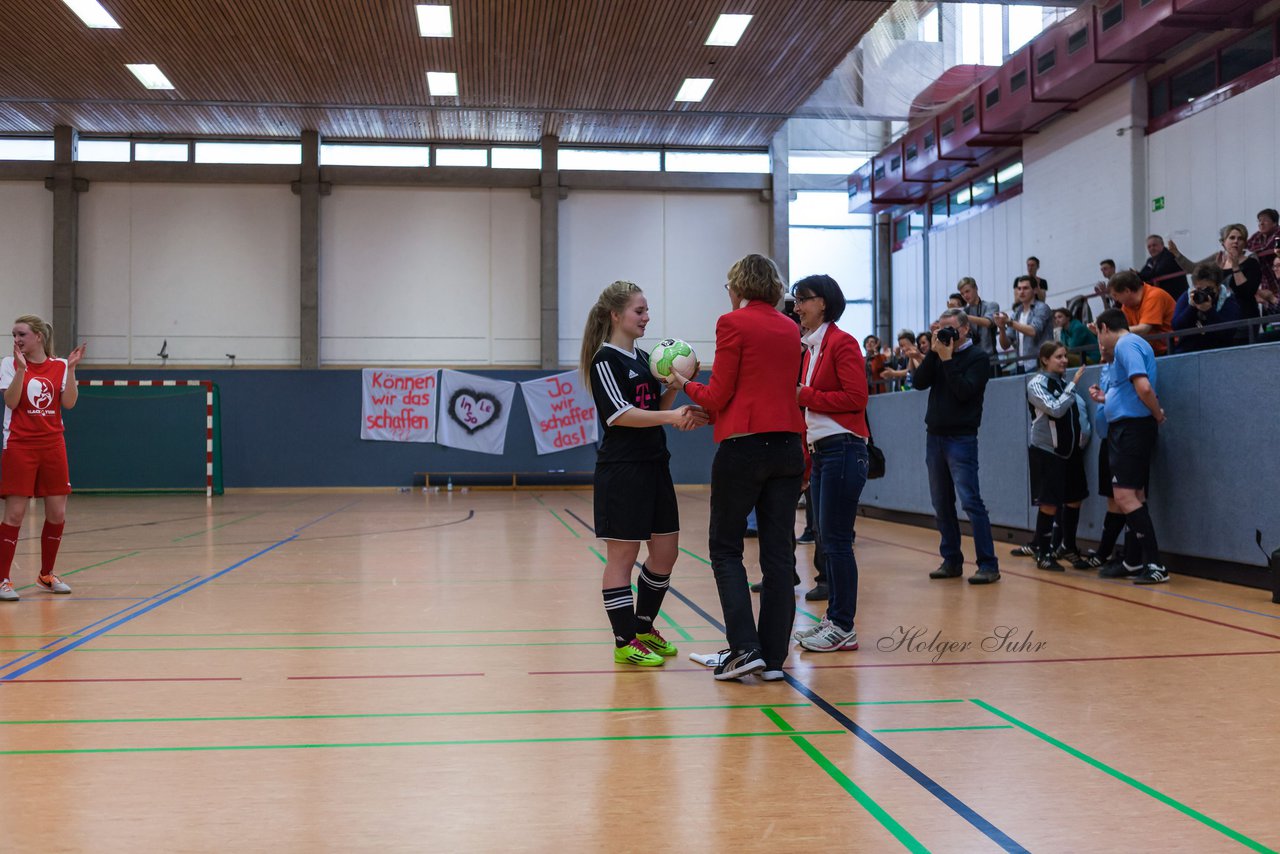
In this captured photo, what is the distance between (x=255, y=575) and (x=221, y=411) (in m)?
14.2

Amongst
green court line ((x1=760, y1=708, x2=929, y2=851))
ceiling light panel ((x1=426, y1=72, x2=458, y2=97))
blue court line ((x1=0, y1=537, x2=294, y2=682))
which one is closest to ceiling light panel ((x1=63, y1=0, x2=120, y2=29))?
ceiling light panel ((x1=426, y1=72, x2=458, y2=97))

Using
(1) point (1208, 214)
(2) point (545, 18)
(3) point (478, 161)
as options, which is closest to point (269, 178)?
(3) point (478, 161)

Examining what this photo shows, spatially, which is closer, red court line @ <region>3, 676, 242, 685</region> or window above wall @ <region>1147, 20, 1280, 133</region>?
red court line @ <region>3, 676, 242, 685</region>

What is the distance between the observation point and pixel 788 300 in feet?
17.6

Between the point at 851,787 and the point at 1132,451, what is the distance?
4535 millimetres

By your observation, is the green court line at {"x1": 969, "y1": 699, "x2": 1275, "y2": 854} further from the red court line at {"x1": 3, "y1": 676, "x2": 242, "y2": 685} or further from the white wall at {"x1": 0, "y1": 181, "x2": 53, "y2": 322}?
the white wall at {"x1": 0, "y1": 181, "x2": 53, "y2": 322}

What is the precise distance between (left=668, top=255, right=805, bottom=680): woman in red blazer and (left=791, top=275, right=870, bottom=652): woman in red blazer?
563 mm

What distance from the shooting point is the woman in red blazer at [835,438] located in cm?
440

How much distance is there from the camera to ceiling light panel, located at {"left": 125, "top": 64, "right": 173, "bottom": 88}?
653 inches

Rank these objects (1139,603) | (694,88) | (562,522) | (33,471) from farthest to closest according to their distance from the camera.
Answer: (694,88)
(562,522)
(33,471)
(1139,603)

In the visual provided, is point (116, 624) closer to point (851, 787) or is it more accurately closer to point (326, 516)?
point (851, 787)

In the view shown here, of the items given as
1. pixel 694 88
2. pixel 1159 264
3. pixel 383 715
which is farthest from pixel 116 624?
pixel 694 88

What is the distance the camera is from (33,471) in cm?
603

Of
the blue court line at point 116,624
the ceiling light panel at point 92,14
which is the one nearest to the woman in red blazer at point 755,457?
the blue court line at point 116,624
